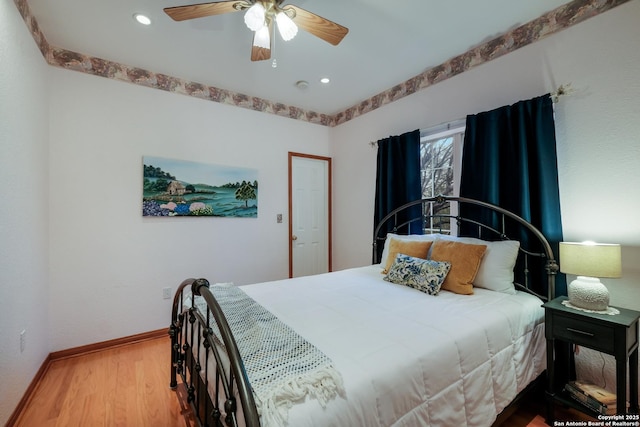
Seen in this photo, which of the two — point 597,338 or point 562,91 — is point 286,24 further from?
point 597,338

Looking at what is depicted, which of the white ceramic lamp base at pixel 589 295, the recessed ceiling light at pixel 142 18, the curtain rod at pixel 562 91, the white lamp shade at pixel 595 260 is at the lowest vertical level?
the white ceramic lamp base at pixel 589 295

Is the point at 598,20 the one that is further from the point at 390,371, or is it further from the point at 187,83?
the point at 187,83

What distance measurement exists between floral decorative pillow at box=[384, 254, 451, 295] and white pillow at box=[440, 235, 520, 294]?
27 cm

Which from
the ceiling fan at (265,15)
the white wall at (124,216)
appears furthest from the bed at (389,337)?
the ceiling fan at (265,15)

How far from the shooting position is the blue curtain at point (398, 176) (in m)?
2.99

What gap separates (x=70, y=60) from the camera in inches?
99.0

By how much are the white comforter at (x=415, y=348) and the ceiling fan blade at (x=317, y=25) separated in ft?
5.80

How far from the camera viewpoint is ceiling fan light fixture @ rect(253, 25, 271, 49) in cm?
185

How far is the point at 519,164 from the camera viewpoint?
2193mm

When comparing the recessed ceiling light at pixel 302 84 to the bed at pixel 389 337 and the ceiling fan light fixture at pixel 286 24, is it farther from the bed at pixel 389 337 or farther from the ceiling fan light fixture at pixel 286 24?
the bed at pixel 389 337

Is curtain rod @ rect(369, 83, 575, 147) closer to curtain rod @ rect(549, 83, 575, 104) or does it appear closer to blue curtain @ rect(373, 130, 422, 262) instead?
curtain rod @ rect(549, 83, 575, 104)

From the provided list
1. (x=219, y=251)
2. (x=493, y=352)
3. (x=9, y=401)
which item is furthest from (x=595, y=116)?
(x=9, y=401)

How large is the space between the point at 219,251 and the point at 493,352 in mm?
2773

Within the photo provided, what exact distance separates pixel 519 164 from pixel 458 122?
75 centimetres
